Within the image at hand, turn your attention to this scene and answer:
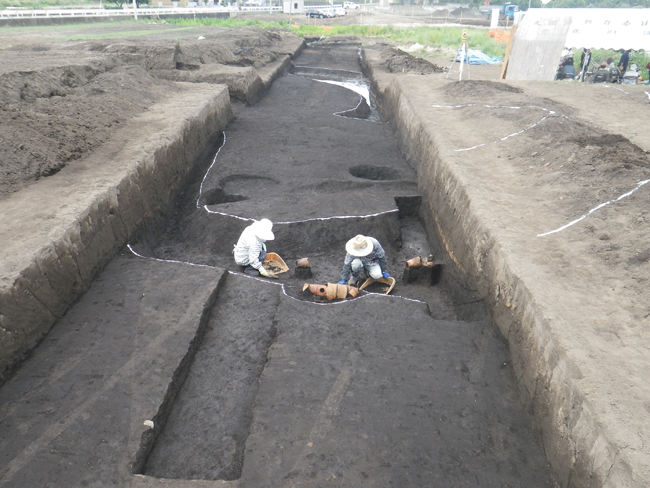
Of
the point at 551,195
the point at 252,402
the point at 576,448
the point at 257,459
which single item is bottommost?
the point at 252,402

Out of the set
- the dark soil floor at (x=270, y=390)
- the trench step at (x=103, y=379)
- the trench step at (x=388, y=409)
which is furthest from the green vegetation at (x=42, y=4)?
the trench step at (x=388, y=409)

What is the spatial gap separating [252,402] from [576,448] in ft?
8.31

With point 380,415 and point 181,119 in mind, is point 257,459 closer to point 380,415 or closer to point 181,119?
point 380,415

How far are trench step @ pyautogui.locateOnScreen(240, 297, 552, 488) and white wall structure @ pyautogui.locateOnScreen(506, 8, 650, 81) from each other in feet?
33.3

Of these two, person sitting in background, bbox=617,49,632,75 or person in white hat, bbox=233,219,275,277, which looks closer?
person in white hat, bbox=233,219,275,277

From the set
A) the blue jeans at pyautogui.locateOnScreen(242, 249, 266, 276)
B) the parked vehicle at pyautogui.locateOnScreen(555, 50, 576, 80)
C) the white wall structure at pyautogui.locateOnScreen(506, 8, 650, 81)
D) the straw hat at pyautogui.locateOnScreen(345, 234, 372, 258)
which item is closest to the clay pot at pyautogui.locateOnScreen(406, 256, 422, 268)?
the straw hat at pyautogui.locateOnScreen(345, 234, 372, 258)

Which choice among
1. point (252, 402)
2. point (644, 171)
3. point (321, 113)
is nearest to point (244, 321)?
point (252, 402)

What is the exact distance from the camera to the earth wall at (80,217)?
3.90 meters

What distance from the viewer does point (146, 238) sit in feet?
21.0

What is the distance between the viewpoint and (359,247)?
5.48 m

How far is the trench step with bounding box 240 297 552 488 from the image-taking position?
3.14 m

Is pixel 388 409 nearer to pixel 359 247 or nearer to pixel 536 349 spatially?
pixel 536 349

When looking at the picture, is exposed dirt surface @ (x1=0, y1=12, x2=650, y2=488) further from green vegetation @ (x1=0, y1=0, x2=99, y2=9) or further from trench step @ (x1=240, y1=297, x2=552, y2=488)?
green vegetation @ (x1=0, y1=0, x2=99, y2=9)

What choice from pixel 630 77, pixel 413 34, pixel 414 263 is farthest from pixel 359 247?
pixel 413 34
